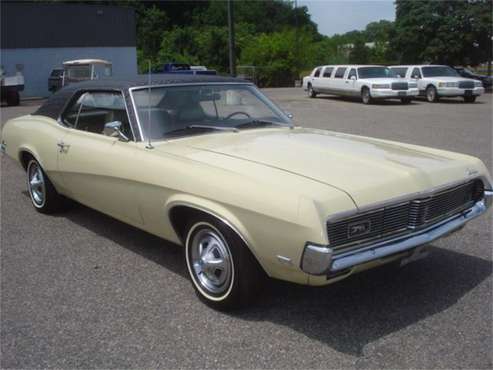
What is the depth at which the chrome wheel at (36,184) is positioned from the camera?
18.3 feet

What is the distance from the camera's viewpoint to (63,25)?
35.3 m

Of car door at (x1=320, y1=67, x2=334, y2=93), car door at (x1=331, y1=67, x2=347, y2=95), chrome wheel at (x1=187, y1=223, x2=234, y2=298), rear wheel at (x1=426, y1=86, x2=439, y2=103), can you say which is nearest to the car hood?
chrome wheel at (x1=187, y1=223, x2=234, y2=298)

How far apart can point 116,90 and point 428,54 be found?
3361 cm

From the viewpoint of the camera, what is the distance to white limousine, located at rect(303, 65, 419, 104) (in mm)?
20922

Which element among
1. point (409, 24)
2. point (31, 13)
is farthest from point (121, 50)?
point (409, 24)

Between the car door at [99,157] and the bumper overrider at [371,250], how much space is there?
5.35ft

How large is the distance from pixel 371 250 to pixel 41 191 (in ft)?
12.6

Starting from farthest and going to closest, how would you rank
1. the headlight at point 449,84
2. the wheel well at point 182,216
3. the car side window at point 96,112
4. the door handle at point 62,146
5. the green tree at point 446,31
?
the green tree at point 446,31
the headlight at point 449,84
the door handle at point 62,146
the car side window at point 96,112
the wheel well at point 182,216

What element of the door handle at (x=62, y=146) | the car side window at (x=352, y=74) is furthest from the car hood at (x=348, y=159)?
the car side window at (x=352, y=74)

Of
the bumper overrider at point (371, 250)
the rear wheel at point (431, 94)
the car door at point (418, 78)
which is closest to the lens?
the bumper overrider at point (371, 250)

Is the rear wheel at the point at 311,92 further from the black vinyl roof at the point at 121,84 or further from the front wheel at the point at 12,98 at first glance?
the black vinyl roof at the point at 121,84

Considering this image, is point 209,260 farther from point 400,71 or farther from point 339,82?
point 400,71

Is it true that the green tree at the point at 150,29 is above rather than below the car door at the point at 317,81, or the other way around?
above

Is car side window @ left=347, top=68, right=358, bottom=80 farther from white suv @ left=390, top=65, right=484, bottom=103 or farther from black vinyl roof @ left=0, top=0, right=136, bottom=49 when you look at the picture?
black vinyl roof @ left=0, top=0, right=136, bottom=49
